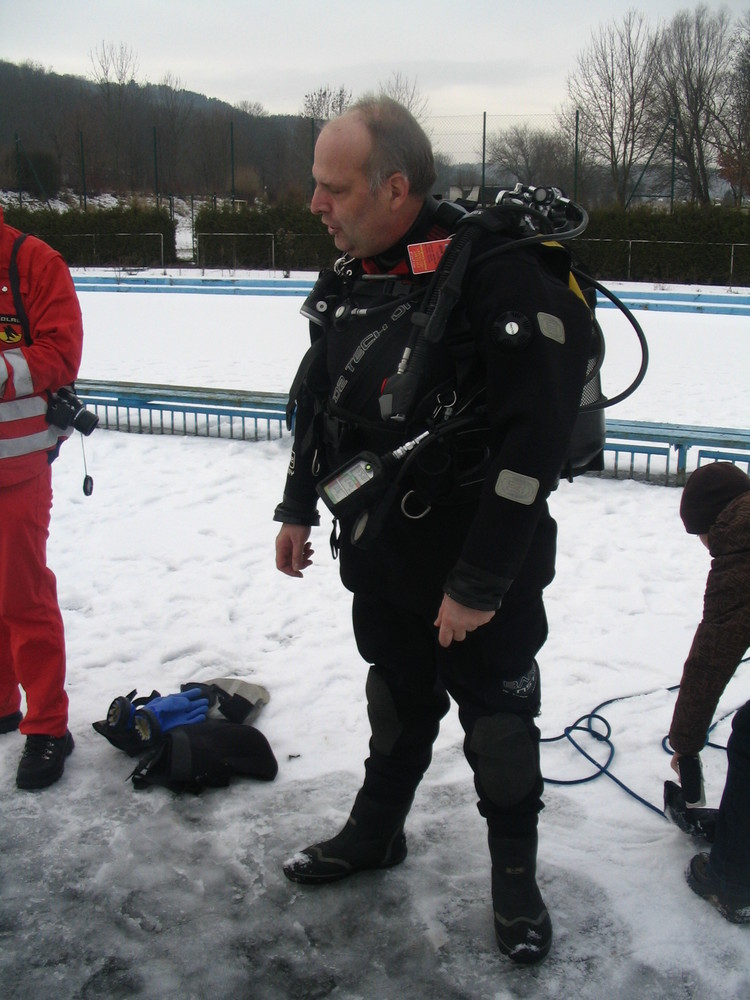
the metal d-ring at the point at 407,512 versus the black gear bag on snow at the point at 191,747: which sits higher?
the metal d-ring at the point at 407,512

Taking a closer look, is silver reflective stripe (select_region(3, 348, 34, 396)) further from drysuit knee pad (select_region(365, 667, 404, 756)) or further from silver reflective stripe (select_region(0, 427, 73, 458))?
drysuit knee pad (select_region(365, 667, 404, 756))

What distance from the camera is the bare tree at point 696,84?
101ft

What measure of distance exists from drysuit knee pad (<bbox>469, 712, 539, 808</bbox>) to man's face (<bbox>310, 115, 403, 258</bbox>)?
3.43ft

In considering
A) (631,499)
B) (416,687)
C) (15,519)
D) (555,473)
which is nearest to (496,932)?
(416,687)

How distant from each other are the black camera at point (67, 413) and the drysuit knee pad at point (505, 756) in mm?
1469

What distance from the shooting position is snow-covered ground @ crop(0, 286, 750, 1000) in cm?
189

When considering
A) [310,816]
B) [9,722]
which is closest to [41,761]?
[9,722]

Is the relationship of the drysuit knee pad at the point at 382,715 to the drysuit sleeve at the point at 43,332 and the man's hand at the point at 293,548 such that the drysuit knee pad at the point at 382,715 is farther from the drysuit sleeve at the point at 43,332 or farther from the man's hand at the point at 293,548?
the drysuit sleeve at the point at 43,332

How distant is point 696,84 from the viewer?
3111 centimetres

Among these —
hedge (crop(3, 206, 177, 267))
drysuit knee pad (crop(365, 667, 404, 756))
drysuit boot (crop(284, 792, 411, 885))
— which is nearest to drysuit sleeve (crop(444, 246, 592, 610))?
drysuit knee pad (crop(365, 667, 404, 756))

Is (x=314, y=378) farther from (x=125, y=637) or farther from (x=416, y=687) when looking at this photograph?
(x=125, y=637)

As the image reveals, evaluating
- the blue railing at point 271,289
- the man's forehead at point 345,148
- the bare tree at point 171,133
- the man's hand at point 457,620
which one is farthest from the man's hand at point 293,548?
the bare tree at point 171,133

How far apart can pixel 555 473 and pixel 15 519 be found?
5.29 feet

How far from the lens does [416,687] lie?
2084mm
